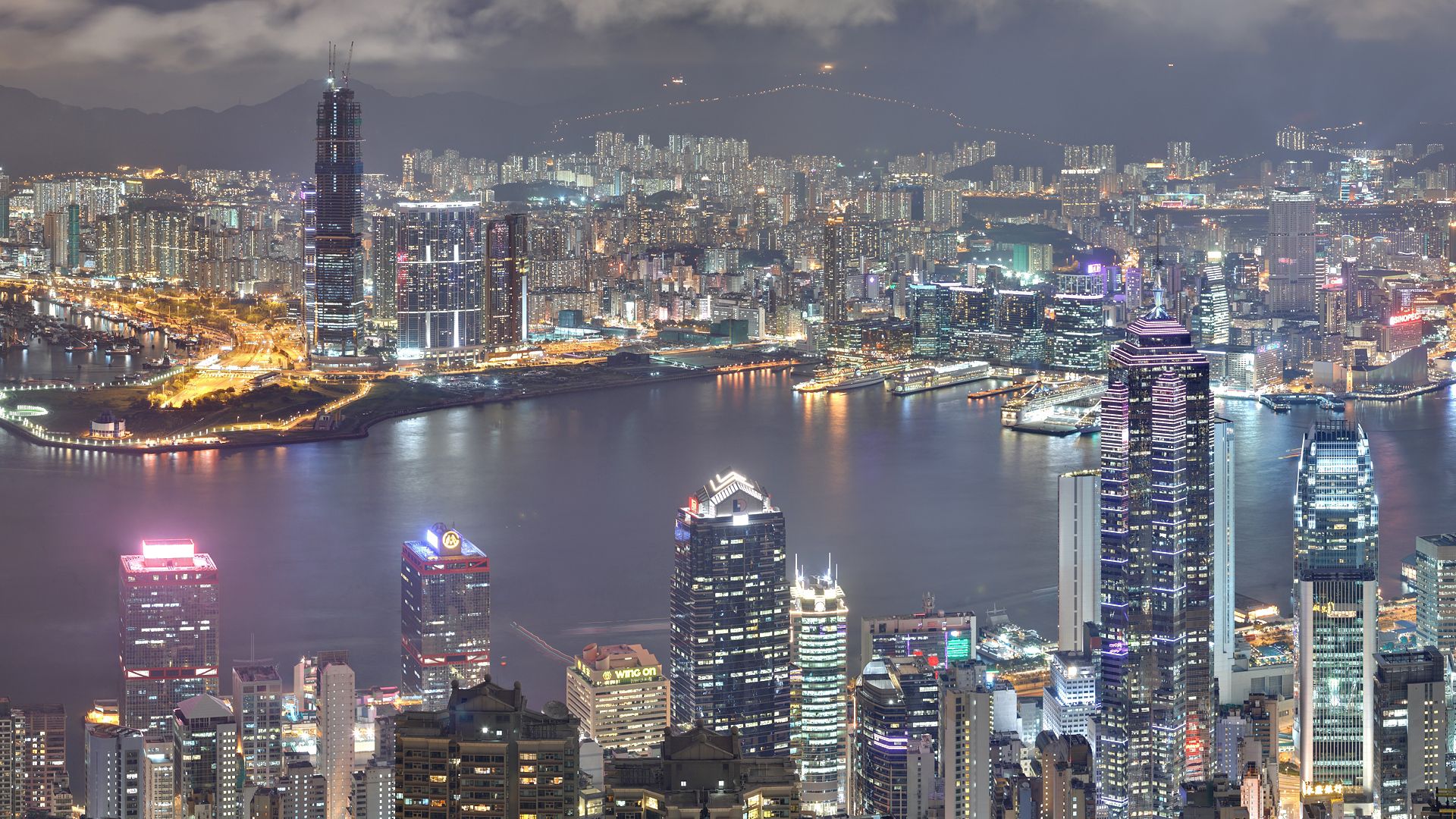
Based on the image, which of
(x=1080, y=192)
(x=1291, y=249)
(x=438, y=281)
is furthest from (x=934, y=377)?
(x=1080, y=192)

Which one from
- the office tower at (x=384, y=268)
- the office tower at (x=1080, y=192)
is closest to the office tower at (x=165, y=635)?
the office tower at (x=384, y=268)

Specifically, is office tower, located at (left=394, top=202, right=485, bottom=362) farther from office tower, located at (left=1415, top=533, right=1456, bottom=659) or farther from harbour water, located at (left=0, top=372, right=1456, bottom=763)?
office tower, located at (left=1415, top=533, right=1456, bottom=659)

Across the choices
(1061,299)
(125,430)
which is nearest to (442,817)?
(125,430)

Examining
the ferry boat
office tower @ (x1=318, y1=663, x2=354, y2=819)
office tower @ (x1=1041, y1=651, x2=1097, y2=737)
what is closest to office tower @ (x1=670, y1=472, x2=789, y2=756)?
office tower @ (x1=1041, y1=651, x2=1097, y2=737)

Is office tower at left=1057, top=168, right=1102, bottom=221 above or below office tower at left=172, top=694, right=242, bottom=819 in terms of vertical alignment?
above

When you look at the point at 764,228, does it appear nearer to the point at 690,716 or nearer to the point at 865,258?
the point at 865,258

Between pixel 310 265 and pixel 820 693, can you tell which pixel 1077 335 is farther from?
pixel 820 693

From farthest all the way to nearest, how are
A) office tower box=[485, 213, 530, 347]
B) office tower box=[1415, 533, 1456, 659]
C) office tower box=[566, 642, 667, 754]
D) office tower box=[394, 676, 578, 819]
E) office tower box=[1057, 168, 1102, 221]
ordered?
1. office tower box=[1057, 168, 1102, 221]
2. office tower box=[485, 213, 530, 347]
3. office tower box=[1415, 533, 1456, 659]
4. office tower box=[566, 642, 667, 754]
5. office tower box=[394, 676, 578, 819]
